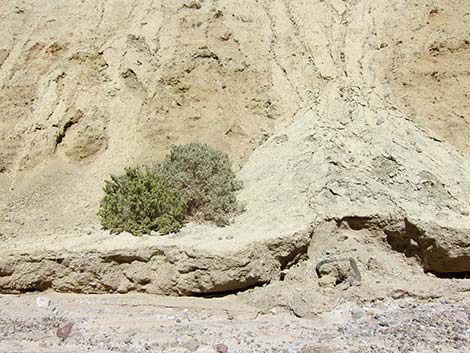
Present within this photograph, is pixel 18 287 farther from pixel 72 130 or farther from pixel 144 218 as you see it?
pixel 72 130

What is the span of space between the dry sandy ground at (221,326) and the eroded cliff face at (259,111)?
0.51 m

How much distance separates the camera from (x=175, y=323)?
17.7 ft

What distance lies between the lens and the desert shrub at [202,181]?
6828 mm

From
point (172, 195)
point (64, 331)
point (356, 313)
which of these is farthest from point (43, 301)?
point (356, 313)

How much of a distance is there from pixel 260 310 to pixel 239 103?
3.97m

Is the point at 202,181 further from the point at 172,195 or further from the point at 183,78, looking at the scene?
the point at 183,78

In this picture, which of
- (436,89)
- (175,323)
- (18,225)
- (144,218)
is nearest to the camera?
(175,323)

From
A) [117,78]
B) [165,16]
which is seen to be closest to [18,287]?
[117,78]

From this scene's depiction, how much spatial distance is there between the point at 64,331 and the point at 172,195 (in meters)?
2.17

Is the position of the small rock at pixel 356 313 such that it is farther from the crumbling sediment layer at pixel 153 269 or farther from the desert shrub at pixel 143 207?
the desert shrub at pixel 143 207

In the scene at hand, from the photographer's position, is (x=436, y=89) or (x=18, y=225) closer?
(x=18, y=225)

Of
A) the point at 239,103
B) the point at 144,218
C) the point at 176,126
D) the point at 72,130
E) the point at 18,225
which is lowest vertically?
the point at 18,225

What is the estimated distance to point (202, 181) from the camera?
7055 mm

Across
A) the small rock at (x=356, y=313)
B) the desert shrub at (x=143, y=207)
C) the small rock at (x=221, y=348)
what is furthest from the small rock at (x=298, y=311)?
the desert shrub at (x=143, y=207)
